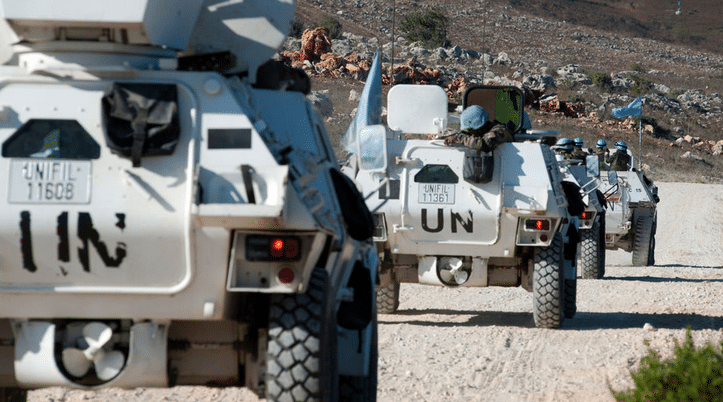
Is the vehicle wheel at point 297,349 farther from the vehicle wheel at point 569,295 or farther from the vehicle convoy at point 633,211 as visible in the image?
the vehicle convoy at point 633,211

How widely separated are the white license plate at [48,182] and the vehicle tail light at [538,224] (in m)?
6.30

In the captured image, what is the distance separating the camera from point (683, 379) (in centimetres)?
552

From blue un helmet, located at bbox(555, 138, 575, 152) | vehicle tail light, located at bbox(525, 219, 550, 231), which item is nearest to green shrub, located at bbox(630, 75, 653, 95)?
blue un helmet, located at bbox(555, 138, 575, 152)

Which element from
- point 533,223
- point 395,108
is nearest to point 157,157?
point 533,223

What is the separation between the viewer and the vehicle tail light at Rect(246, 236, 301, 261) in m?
4.41

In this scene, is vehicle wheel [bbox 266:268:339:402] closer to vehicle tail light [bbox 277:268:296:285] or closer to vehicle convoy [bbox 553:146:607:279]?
vehicle tail light [bbox 277:268:296:285]

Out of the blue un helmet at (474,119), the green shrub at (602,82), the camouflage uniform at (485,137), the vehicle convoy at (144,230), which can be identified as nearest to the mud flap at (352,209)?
the vehicle convoy at (144,230)

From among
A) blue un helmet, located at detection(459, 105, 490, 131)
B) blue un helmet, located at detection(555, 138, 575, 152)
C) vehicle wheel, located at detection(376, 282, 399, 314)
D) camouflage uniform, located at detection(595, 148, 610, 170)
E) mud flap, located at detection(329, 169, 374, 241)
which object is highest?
mud flap, located at detection(329, 169, 374, 241)

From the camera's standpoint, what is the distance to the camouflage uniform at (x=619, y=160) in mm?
20344

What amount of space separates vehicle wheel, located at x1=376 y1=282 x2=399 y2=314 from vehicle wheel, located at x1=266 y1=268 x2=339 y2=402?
6.58 m

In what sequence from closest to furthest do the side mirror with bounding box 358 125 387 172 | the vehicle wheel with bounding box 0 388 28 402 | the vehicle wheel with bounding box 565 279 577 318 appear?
the vehicle wheel with bounding box 0 388 28 402, the side mirror with bounding box 358 125 387 172, the vehicle wheel with bounding box 565 279 577 318

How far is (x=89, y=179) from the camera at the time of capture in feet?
14.7

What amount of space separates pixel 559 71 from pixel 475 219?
57010 mm

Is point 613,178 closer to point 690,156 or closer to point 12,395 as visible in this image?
point 12,395
